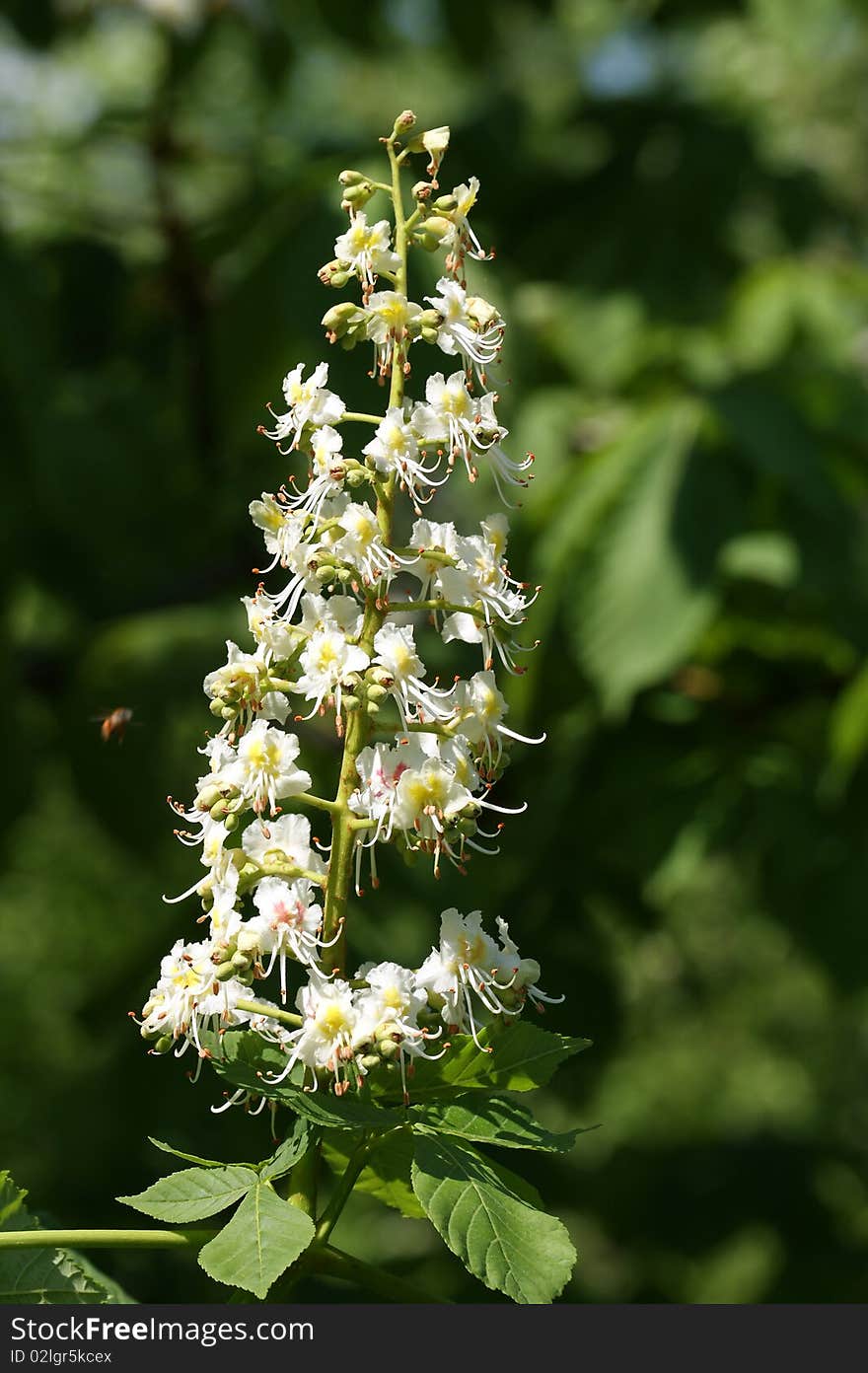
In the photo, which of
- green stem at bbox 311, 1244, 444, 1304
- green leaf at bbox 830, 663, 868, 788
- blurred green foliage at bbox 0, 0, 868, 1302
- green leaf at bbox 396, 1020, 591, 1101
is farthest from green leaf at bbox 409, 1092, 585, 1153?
green leaf at bbox 830, 663, 868, 788

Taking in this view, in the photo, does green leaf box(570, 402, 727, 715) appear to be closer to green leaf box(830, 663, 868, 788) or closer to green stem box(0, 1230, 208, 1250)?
green leaf box(830, 663, 868, 788)

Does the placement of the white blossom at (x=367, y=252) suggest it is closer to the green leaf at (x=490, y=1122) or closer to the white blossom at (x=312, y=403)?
the white blossom at (x=312, y=403)

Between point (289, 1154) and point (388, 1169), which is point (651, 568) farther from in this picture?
point (289, 1154)

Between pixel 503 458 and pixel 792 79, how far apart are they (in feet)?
43.5

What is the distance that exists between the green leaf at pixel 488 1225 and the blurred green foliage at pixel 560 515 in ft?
4.55

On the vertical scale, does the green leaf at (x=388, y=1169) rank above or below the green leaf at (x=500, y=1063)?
below

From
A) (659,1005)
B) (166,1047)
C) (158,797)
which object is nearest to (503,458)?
(166,1047)

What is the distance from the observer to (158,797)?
368 cm

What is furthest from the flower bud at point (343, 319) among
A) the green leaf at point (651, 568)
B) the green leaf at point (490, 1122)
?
the green leaf at point (651, 568)

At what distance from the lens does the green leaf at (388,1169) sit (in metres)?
1.33

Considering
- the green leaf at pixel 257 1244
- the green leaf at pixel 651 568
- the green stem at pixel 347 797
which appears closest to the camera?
the green leaf at pixel 257 1244

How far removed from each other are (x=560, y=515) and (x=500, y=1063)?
1.99 m

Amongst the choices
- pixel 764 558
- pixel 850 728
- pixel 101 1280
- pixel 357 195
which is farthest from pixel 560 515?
pixel 101 1280

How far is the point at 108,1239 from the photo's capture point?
1.19 m
